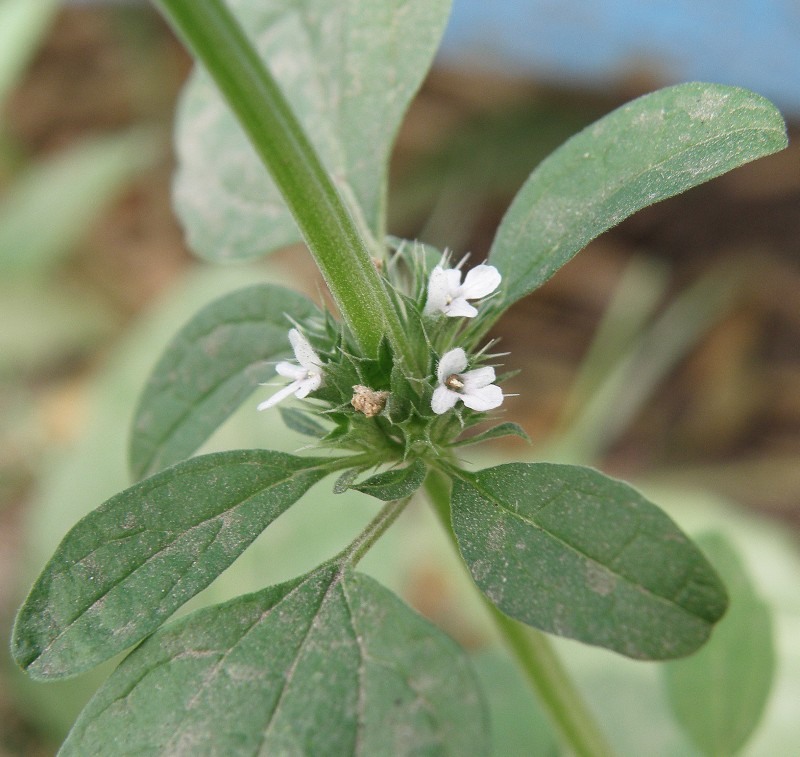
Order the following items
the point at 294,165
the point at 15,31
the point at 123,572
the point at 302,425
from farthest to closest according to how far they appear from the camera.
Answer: the point at 15,31
the point at 302,425
the point at 123,572
the point at 294,165

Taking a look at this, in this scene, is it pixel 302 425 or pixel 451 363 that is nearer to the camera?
pixel 451 363

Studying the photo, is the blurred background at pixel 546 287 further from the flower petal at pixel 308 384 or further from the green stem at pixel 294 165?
the green stem at pixel 294 165

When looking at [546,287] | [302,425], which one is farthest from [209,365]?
[546,287]

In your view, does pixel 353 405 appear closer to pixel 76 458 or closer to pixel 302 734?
pixel 302 734

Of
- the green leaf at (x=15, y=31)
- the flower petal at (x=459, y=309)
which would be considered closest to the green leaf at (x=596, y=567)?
the flower petal at (x=459, y=309)

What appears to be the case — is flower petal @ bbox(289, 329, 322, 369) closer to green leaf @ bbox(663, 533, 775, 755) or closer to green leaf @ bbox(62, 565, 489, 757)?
green leaf @ bbox(62, 565, 489, 757)

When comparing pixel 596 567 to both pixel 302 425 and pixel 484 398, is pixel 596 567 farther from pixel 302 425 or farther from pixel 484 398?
pixel 302 425

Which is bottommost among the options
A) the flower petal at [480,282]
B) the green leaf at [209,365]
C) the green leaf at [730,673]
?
the green leaf at [730,673]
